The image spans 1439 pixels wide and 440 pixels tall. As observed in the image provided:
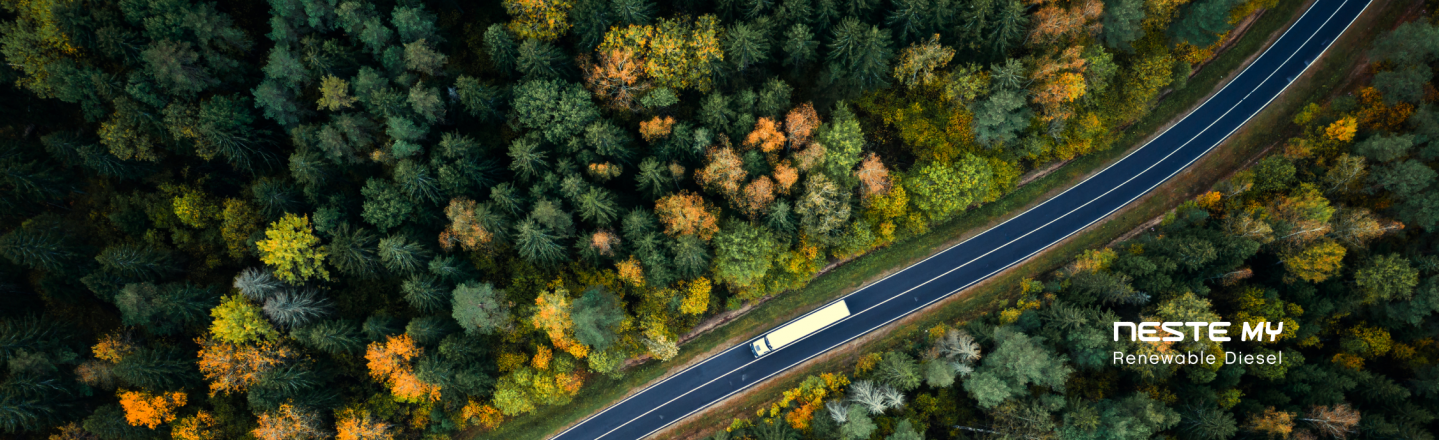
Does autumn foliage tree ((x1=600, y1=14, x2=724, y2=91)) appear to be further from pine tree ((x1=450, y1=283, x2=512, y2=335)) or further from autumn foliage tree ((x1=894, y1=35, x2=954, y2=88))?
pine tree ((x1=450, y1=283, x2=512, y2=335))

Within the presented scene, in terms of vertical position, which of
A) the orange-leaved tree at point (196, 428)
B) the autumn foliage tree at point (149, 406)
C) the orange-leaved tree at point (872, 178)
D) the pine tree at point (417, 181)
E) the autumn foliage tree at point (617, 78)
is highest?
the autumn foliage tree at point (617, 78)

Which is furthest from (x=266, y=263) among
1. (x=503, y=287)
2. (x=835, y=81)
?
(x=835, y=81)

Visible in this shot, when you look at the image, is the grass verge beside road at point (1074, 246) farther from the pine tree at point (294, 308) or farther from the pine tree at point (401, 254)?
the pine tree at point (294, 308)

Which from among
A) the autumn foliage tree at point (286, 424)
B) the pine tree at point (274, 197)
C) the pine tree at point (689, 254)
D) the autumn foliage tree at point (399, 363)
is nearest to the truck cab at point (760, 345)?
the pine tree at point (689, 254)

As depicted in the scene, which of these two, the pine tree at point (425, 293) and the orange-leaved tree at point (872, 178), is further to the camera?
the orange-leaved tree at point (872, 178)

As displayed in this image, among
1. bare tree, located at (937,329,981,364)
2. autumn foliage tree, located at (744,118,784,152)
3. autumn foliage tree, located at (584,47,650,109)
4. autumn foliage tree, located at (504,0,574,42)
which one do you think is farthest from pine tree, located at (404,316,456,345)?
bare tree, located at (937,329,981,364)

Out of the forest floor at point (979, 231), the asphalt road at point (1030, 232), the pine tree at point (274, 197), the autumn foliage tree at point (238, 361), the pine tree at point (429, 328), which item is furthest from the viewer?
the asphalt road at point (1030, 232)

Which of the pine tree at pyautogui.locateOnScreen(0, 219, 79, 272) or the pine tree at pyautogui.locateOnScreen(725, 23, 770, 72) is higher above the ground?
the pine tree at pyautogui.locateOnScreen(725, 23, 770, 72)

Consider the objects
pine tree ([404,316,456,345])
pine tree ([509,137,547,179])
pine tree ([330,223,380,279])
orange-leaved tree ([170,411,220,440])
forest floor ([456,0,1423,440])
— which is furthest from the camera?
forest floor ([456,0,1423,440])
